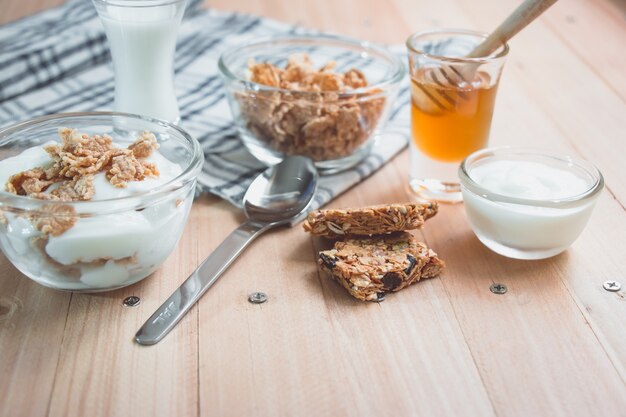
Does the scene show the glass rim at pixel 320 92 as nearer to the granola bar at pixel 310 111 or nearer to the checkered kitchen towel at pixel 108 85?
the granola bar at pixel 310 111

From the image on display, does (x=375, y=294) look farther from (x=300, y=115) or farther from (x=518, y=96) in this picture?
(x=518, y=96)

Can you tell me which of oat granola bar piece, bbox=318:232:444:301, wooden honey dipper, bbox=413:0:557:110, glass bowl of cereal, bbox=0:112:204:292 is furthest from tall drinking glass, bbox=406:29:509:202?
glass bowl of cereal, bbox=0:112:204:292

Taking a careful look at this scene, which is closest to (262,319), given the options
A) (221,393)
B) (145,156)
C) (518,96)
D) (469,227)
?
(221,393)

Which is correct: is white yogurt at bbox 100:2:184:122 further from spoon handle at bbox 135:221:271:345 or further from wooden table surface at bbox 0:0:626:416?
spoon handle at bbox 135:221:271:345

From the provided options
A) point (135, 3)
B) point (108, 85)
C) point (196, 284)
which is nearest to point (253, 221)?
point (196, 284)

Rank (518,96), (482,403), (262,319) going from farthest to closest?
1. (518,96)
2. (262,319)
3. (482,403)

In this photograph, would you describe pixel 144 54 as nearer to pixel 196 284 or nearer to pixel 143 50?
pixel 143 50

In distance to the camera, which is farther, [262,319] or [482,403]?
[262,319]
